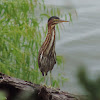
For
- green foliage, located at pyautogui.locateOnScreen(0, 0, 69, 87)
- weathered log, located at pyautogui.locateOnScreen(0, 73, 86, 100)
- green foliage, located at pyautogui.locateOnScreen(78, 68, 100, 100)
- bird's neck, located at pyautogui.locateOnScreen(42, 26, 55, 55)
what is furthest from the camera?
green foliage, located at pyautogui.locateOnScreen(0, 0, 69, 87)

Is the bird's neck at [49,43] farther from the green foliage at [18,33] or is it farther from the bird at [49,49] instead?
the green foliage at [18,33]

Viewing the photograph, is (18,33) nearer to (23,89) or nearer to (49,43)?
(49,43)

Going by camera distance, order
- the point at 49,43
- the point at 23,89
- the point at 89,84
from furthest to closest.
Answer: the point at 49,43 → the point at 23,89 → the point at 89,84

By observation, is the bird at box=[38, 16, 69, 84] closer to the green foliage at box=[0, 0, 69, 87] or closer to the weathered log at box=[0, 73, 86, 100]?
the weathered log at box=[0, 73, 86, 100]

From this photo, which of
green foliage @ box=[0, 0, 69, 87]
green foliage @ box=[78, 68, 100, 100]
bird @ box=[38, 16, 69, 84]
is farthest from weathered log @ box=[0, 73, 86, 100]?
green foliage @ box=[0, 0, 69, 87]

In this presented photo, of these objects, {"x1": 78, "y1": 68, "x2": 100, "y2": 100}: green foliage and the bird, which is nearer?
{"x1": 78, "y1": 68, "x2": 100, "y2": 100}: green foliage

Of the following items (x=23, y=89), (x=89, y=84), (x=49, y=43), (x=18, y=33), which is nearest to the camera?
(x=89, y=84)

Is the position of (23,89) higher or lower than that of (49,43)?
lower

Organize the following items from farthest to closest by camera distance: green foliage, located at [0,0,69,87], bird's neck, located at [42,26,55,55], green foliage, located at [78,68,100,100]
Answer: green foliage, located at [0,0,69,87] < bird's neck, located at [42,26,55,55] < green foliage, located at [78,68,100,100]

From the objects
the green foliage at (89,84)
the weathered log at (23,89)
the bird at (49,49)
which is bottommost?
the weathered log at (23,89)

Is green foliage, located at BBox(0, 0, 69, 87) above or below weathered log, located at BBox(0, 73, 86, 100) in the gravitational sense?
above

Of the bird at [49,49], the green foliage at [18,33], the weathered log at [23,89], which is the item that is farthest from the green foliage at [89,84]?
the green foliage at [18,33]

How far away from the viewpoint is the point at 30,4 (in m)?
2.71

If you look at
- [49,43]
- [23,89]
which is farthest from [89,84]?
[49,43]
